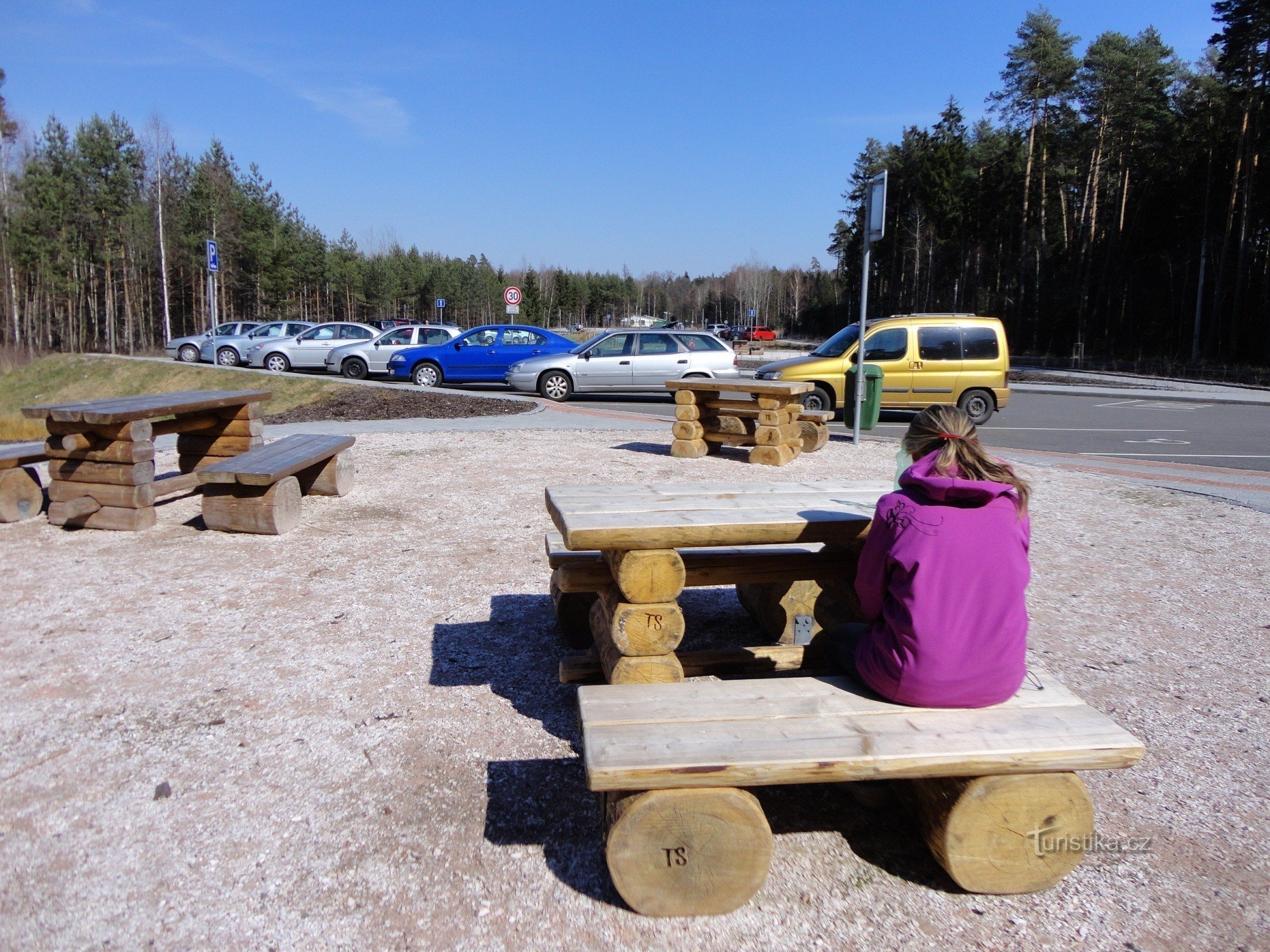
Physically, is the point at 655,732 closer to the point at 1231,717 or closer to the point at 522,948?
the point at 522,948

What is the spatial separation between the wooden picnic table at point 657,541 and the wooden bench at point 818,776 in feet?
1.67

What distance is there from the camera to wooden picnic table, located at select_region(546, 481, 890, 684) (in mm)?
3107

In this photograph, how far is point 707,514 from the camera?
3.37 m

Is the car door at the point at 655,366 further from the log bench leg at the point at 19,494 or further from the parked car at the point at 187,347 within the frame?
the parked car at the point at 187,347

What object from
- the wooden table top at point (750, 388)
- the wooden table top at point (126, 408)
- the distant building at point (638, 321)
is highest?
the distant building at point (638, 321)

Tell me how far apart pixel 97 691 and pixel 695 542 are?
2749 mm

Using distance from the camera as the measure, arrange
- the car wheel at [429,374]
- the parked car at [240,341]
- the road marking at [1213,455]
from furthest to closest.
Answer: the parked car at [240,341] < the car wheel at [429,374] < the road marking at [1213,455]

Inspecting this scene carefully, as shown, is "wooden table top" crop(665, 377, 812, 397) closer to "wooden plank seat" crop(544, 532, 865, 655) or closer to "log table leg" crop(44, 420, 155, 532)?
"wooden plank seat" crop(544, 532, 865, 655)

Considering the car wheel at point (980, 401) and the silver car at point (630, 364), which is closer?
the car wheel at point (980, 401)

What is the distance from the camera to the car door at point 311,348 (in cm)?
2688

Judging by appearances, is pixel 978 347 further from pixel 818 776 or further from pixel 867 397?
pixel 818 776

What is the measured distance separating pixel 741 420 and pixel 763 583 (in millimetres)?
6798

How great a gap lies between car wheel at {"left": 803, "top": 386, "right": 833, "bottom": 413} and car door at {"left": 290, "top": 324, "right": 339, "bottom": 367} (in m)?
16.7

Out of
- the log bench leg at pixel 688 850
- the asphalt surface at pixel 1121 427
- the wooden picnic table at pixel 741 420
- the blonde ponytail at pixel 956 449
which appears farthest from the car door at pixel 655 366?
the log bench leg at pixel 688 850
